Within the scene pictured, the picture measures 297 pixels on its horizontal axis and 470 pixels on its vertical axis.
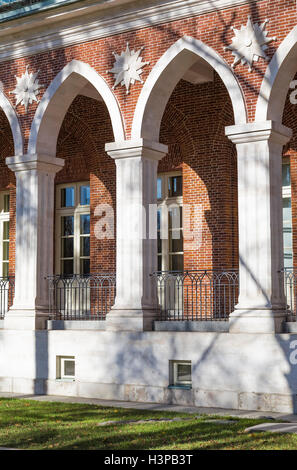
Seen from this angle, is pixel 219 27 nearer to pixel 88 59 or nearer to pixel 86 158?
pixel 88 59

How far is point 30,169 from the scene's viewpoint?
14.3 metres

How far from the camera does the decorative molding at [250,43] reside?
11.6 metres

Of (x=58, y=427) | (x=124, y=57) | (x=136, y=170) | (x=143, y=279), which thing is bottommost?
(x=58, y=427)

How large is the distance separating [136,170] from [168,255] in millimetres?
3285

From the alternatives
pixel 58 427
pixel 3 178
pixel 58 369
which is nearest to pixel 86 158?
pixel 3 178

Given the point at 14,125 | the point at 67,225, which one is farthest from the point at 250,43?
the point at 67,225

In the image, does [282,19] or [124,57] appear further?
[124,57]

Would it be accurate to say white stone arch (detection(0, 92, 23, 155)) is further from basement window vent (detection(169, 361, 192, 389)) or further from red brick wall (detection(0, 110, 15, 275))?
basement window vent (detection(169, 361, 192, 389))

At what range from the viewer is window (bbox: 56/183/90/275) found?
56.4 ft

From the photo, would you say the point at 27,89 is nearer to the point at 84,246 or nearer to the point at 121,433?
the point at 84,246

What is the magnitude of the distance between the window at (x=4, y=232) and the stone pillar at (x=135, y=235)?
20.7 ft

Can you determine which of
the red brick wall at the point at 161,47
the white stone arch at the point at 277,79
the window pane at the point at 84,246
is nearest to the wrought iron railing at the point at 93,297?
the window pane at the point at 84,246

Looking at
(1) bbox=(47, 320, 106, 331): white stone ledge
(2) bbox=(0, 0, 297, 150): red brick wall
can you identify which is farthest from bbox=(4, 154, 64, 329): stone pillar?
(2) bbox=(0, 0, 297, 150): red brick wall

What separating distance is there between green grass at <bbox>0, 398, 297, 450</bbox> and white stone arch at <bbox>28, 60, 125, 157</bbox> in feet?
18.0
